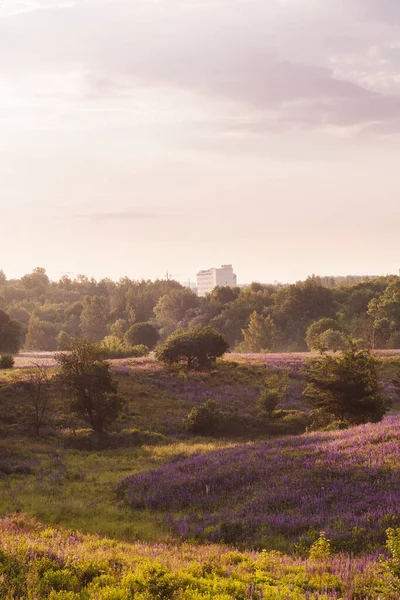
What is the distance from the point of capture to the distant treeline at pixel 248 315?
8731 cm

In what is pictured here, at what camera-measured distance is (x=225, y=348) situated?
43562 millimetres

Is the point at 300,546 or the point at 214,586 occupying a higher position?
the point at 214,586

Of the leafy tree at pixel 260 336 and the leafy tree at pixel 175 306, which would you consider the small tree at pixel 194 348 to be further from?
the leafy tree at pixel 175 306

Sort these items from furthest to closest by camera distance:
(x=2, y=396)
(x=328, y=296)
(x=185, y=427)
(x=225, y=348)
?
(x=328, y=296) < (x=225, y=348) < (x=2, y=396) < (x=185, y=427)

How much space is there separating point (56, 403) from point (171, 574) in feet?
87.8

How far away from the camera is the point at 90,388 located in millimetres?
27656

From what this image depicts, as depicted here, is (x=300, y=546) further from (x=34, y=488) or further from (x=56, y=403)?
(x=56, y=403)

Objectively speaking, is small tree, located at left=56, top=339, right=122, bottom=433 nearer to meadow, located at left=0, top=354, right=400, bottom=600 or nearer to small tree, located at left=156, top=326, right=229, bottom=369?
meadow, located at left=0, top=354, right=400, bottom=600

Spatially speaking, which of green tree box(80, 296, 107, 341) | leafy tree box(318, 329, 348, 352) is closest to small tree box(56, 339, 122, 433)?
leafy tree box(318, 329, 348, 352)

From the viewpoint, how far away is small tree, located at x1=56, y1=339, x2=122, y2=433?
90.4 feet

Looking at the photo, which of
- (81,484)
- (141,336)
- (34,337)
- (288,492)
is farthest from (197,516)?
(34,337)

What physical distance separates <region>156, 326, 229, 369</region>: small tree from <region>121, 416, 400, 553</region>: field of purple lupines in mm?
23239

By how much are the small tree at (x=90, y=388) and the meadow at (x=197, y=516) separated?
1.55 metres

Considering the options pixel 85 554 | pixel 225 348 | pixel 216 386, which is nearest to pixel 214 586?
pixel 85 554
